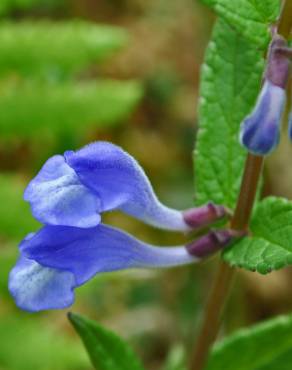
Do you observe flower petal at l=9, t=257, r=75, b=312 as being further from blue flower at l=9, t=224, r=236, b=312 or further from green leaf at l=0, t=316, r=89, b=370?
green leaf at l=0, t=316, r=89, b=370

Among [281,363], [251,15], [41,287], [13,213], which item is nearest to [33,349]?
[13,213]

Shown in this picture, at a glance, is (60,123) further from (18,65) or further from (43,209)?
(43,209)

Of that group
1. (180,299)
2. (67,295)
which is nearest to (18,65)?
(180,299)

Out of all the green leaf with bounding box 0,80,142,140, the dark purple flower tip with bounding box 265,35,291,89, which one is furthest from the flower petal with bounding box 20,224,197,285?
the green leaf with bounding box 0,80,142,140

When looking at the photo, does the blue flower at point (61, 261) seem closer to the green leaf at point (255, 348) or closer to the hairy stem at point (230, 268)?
the hairy stem at point (230, 268)

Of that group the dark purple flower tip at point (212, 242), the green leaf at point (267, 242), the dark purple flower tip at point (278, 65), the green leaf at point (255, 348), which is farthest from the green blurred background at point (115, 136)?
the dark purple flower tip at point (278, 65)

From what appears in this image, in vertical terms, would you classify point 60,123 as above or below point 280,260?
below
